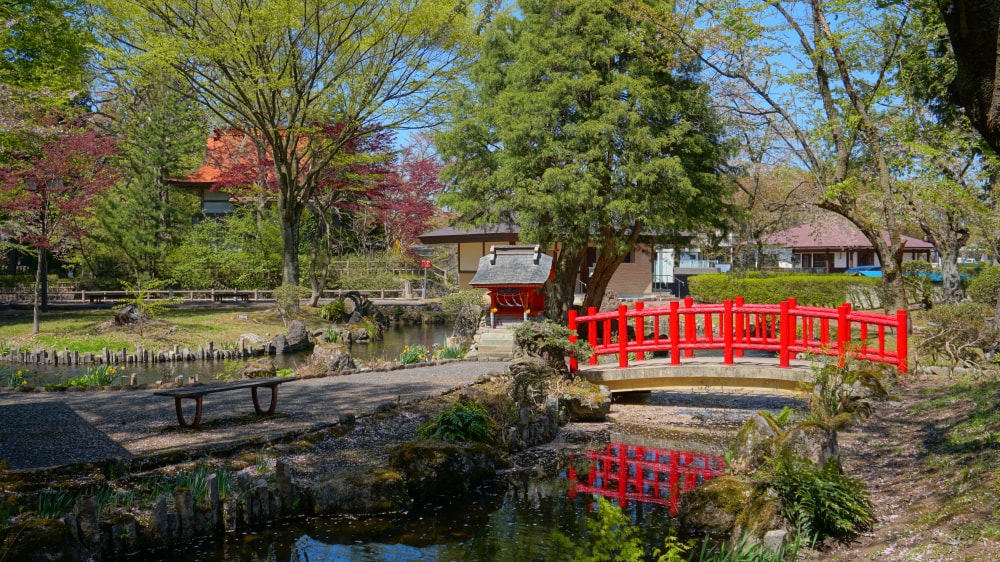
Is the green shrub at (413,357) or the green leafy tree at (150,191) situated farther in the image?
the green leafy tree at (150,191)

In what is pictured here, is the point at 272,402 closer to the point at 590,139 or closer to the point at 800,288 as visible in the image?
the point at 590,139

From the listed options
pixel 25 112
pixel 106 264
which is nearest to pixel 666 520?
pixel 25 112

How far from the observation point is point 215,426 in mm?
8469

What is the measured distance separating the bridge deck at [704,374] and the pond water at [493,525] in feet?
9.07

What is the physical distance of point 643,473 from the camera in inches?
325

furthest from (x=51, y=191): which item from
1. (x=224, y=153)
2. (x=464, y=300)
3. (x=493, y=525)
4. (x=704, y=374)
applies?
(x=493, y=525)

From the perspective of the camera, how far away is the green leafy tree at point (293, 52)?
681 inches

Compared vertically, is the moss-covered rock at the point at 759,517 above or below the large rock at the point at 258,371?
below

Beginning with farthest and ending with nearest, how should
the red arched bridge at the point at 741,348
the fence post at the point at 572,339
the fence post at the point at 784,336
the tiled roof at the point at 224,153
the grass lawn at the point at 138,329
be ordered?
the tiled roof at the point at 224,153 → the grass lawn at the point at 138,329 → the fence post at the point at 572,339 → the fence post at the point at 784,336 → the red arched bridge at the point at 741,348

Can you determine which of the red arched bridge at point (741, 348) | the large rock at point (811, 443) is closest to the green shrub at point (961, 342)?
the red arched bridge at point (741, 348)

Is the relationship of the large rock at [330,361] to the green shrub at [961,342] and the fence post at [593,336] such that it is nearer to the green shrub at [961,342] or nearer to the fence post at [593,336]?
the fence post at [593,336]

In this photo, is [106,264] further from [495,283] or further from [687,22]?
[687,22]

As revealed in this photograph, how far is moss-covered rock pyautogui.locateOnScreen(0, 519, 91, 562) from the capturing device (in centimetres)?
452

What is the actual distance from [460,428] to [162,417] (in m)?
3.91
